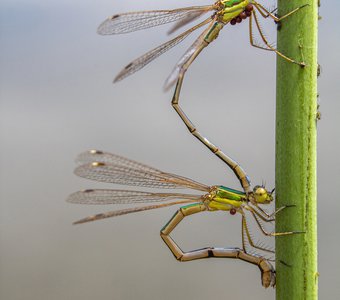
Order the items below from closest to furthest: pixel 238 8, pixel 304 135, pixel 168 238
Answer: pixel 304 135 → pixel 238 8 → pixel 168 238

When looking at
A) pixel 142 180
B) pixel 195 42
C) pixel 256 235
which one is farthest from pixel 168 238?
pixel 195 42

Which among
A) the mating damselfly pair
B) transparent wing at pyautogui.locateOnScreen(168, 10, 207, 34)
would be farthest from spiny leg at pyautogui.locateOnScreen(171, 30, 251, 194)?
transparent wing at pyautogui.locateOnScreen(168, 10, 207, 34)

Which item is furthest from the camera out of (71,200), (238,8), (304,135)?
(71,200)

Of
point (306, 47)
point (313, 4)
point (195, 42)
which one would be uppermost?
point (195, 42)

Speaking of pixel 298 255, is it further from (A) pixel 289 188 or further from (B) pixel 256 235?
(B) pixel 256 235

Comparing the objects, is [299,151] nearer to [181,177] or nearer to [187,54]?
[181,177]

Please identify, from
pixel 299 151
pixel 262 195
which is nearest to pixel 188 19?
pixel 262 195

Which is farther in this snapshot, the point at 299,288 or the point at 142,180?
the point at 142,180
